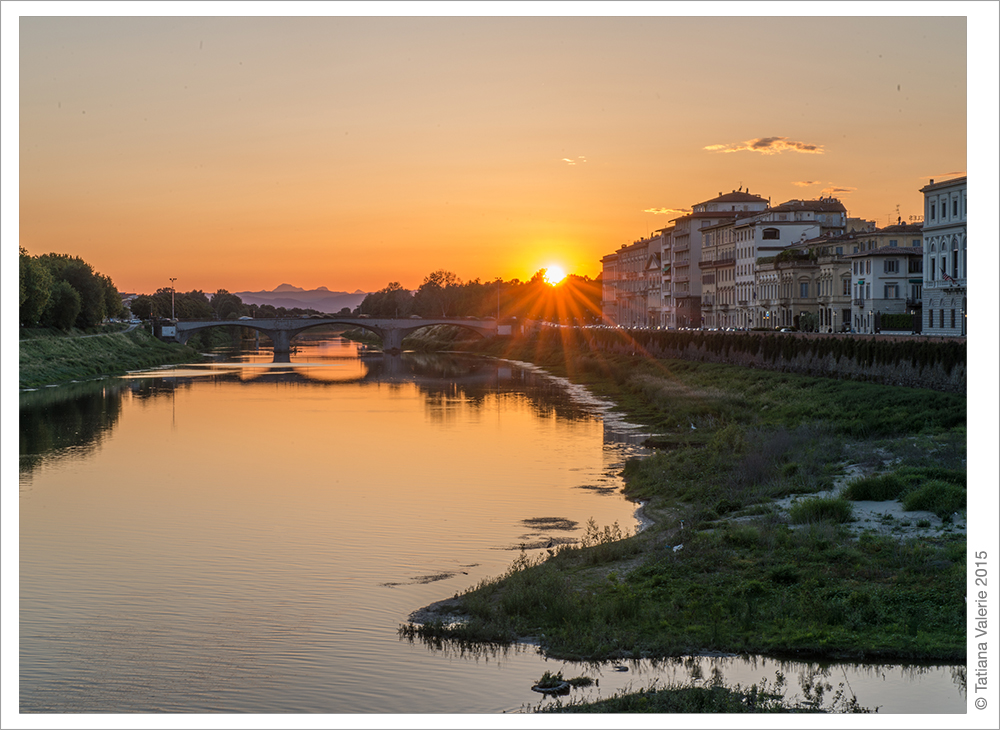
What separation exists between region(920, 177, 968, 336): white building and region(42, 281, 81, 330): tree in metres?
79.0

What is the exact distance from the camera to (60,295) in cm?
10619

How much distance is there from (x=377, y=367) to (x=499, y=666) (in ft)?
359

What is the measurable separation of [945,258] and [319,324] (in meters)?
109

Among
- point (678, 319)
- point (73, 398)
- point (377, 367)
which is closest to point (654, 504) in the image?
point (73, 398)

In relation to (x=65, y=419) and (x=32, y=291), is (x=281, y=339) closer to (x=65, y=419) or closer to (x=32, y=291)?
(x=32, y=291)

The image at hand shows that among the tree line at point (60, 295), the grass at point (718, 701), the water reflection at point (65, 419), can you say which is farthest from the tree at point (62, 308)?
the grass at point (718, 701)

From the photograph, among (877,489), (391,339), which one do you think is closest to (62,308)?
(391,339)

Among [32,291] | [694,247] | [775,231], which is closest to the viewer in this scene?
[32,291]

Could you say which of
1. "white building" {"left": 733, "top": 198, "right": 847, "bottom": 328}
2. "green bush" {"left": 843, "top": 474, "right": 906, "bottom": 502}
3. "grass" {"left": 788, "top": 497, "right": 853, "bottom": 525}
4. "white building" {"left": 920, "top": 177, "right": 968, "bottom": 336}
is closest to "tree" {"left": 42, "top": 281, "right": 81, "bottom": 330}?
"white building" {"left": 733, "top": 198, "right": 847, "bottom": 328}

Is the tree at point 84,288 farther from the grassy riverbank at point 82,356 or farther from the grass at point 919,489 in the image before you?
the grass at point 919,489

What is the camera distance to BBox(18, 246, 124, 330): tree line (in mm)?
93938

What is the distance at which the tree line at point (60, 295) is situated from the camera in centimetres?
9394

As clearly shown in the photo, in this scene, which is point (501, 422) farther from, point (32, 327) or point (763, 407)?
point (32, 327)

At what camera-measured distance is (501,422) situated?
58.2 m
